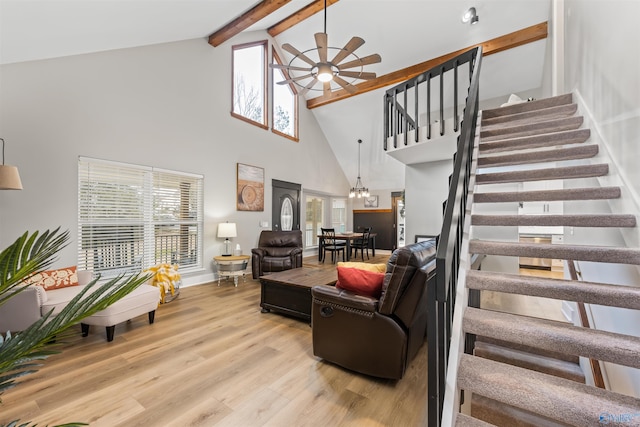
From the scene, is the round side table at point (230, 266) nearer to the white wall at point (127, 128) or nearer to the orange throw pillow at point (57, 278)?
the white wall at point (127, 128)

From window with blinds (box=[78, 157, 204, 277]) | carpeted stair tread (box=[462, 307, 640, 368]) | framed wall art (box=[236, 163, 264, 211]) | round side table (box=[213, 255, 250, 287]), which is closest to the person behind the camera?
carpeted stair tread (box=[462, 307, 640, 368])

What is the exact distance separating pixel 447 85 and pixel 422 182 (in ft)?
6.97

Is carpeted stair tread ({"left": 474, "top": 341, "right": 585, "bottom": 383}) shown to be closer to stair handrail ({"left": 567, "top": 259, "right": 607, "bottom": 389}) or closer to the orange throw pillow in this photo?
stair handrail ({"left": 567, "top": 259, "right": 607, "bottom": 389})

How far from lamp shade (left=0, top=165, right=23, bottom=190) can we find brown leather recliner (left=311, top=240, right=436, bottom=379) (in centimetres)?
287

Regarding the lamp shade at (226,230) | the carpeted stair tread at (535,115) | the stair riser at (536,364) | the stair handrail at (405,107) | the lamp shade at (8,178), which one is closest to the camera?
the stair riser at (536,364)

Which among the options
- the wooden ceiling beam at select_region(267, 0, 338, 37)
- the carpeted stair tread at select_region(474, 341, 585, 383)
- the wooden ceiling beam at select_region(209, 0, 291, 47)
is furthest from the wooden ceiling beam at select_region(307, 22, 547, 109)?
the carpeted stair tread at select_region(474, 341, 585, 383)

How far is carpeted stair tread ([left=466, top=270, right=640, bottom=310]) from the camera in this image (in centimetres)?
134

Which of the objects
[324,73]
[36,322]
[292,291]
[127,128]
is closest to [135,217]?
[127,128]

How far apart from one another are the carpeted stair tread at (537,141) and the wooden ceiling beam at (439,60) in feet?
10.9

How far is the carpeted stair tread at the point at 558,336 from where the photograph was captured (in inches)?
47.5

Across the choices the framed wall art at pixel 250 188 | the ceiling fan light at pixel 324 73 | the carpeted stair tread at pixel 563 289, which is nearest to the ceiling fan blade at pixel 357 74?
the ceiling fan light at pixel 324 73

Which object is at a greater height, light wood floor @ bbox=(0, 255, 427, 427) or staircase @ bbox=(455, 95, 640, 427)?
staircase @ bbox=(455, 95, 640, 427)

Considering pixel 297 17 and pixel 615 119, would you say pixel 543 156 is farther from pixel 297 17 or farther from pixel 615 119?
pixel 297 17

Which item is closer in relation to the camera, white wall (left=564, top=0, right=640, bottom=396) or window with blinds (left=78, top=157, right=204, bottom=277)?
white wall (left=564, top=0, right=640, bottom=396)
